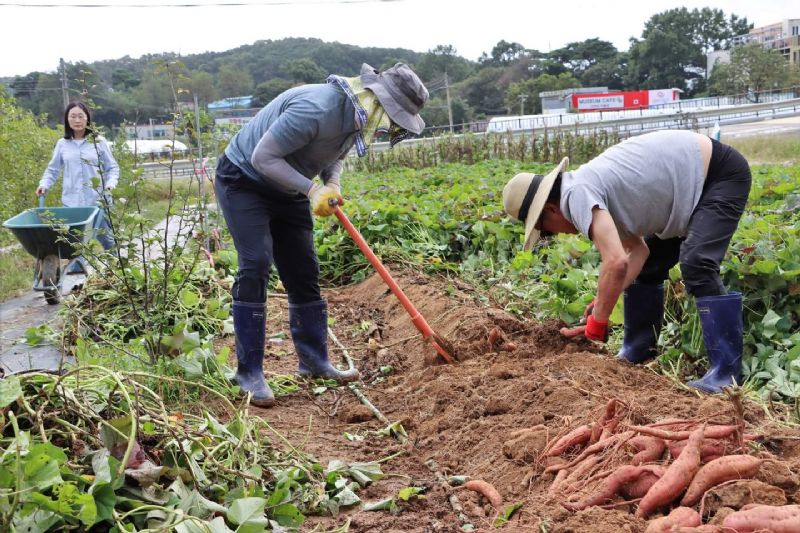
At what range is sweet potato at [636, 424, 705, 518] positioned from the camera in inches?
88.5

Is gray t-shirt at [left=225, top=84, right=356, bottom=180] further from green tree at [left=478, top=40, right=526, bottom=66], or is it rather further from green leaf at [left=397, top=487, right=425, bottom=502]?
green tree at [left=478, top=40, right=526, bottom=66]

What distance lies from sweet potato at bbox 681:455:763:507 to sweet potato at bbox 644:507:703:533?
0.11m

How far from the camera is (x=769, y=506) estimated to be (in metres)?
2.00

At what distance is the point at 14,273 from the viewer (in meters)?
9.50

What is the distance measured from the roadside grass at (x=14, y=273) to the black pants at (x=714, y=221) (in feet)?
22.6

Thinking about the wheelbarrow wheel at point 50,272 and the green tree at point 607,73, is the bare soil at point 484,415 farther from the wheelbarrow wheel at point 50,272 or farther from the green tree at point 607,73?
the green tree at point 607,73

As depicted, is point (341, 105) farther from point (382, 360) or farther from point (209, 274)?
point (209, 274)

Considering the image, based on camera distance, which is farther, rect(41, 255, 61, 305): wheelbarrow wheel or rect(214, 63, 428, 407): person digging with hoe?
rect(41, 255, 61, 305): wheelbarrow wheel

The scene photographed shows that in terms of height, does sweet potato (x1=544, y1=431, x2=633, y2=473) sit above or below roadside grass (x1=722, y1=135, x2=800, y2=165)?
above

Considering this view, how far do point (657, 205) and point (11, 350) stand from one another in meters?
4.47

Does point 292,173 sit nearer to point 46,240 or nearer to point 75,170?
point 46,240

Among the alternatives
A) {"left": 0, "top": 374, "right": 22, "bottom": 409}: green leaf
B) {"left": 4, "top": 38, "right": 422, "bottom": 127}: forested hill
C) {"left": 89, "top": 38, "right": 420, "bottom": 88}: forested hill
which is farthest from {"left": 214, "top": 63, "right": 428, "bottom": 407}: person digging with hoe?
{"left": 89, "top": 38, "right": 420, "bottom": 88}: forested hill

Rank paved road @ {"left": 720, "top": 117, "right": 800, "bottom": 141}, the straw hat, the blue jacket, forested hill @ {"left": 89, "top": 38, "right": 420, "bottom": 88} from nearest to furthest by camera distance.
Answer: the straw hat
the blue jacket
forested hill @ {"left": 89, "top": 38, "right": 420, "bottom": 88}
paved road @ {"left": 720, "top": 117, "right": 800, "bottom": 141}

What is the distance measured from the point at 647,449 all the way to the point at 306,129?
2212 millimetres
